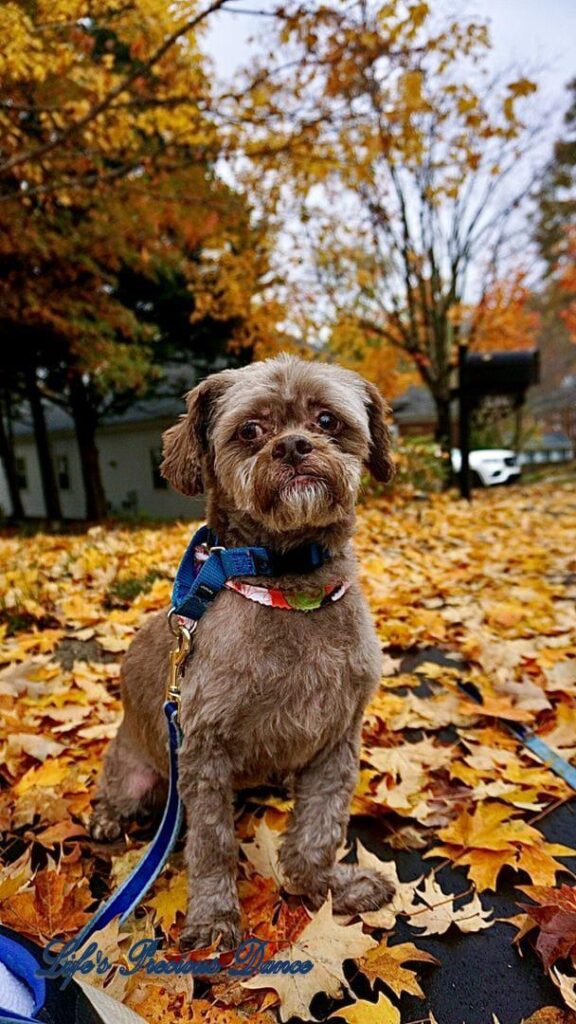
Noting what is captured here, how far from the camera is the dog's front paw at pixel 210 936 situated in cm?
187

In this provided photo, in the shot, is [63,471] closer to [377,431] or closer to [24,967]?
[377,431]

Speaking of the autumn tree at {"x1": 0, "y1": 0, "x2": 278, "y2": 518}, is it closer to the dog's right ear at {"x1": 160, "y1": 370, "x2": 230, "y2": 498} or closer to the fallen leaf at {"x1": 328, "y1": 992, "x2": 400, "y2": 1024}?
the dog's right ear at {"x1": 160, "y1": 370, "x2": 230, "y2": 498}

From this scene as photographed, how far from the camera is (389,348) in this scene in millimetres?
16359

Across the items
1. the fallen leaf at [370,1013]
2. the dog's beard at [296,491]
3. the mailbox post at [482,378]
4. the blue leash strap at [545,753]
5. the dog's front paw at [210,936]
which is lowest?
the blue leash strap at [545,753]

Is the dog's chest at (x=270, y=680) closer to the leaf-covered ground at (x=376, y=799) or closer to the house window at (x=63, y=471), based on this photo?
the leaf-covered ground at (x=376, y=799)

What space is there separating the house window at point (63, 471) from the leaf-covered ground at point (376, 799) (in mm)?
24056

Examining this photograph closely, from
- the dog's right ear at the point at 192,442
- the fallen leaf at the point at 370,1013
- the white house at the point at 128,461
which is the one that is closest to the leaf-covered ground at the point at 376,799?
the fallen leaf at the point at 370,1013

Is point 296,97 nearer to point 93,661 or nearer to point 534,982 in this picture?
point 93,661

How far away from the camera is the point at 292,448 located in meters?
1.87

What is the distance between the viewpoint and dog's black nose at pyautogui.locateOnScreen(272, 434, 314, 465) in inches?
73.3

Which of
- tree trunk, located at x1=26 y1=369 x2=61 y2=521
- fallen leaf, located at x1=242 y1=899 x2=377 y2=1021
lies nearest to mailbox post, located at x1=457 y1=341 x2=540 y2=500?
tree trunk, located at x1=26 y1=369 x2=61 y2=521

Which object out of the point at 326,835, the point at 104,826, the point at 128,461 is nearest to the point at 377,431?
the point at 326,835

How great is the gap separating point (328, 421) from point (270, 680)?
880 millimetres

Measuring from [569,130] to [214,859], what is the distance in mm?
30208
